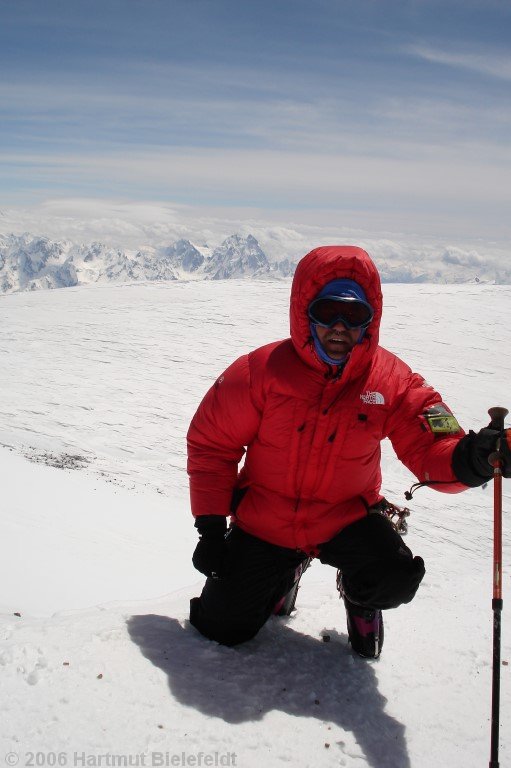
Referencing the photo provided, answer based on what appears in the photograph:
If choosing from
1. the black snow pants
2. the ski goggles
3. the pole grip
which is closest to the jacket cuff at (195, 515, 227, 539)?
the black snow pants

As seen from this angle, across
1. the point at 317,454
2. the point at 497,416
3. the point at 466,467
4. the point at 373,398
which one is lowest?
the point at 317,454

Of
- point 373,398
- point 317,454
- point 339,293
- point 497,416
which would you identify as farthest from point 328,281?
point 497,416

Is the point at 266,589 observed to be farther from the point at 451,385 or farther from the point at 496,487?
the point at 451,385

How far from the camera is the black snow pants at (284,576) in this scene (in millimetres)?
3062

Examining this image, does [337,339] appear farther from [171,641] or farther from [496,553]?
[171,641]

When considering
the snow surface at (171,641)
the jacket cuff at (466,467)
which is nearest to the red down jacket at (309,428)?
the jacket cuff at (466,467)

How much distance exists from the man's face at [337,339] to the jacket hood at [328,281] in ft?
0.18

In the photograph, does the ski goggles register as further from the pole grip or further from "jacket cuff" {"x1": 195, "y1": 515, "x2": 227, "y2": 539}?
"jacket cuff" {"x1": 195, "y1": 515, "x2": 227, "y2": 539}

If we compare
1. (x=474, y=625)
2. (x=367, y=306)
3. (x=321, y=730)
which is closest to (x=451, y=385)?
(x=474, y=625)

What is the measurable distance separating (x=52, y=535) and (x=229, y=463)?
6.95 ft

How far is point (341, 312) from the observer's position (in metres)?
3.07

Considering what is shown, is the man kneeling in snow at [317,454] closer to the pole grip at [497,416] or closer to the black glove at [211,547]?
the black glove at [211,547]

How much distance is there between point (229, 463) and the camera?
330cm

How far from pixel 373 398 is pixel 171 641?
5.95 feet
